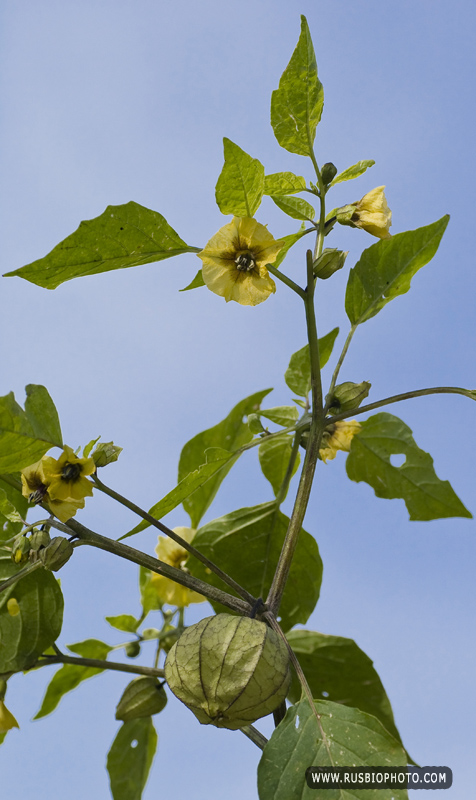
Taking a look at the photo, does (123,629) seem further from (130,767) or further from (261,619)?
(261,619)

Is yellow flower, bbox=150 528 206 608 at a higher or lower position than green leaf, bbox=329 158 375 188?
lower

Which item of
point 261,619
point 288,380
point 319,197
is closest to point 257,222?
point 319,197

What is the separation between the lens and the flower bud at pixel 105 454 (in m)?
0.86

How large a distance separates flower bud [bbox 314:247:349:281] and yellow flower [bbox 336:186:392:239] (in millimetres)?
79

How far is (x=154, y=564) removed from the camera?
824mm

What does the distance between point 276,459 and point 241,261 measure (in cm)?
44

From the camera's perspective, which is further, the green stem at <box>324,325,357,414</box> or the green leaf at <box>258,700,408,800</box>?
the green stem at <box>324,325,357,414</box>

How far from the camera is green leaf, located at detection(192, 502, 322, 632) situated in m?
1.15

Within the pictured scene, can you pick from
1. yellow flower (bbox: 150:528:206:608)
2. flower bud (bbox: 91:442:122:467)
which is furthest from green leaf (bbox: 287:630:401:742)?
flower bud (bbox: 91:442:122:467)

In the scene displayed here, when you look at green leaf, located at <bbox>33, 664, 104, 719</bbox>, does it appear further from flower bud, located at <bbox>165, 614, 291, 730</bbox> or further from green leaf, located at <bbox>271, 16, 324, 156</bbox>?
green leaf, located at <bbox>271, 16, 324, 156</bbox>

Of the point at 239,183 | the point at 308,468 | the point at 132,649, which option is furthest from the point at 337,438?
the point at 132,649

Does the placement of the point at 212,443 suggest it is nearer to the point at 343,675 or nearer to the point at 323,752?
the point at 343,675

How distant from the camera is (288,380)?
121 cm

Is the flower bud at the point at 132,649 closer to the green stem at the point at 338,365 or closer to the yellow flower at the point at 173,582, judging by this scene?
the yellow flower at the point at 173,582
